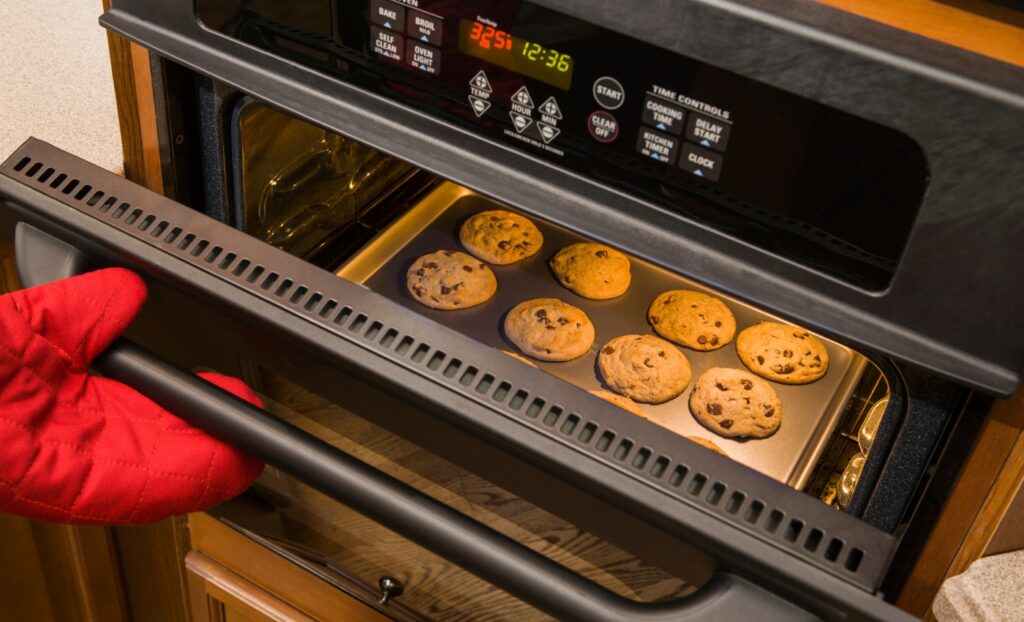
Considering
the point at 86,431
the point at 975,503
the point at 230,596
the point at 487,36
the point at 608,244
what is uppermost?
the point at 487,36

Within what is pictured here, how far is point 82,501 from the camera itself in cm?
69

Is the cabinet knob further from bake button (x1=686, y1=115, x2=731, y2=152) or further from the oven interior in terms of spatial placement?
bake button (x1=686, y1=115, x2=731, y2=152)

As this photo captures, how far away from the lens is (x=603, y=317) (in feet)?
3.20

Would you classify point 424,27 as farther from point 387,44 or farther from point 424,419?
point 424,419

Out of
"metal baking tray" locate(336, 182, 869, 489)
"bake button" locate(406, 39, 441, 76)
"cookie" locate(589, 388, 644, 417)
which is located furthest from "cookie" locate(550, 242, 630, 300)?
"bake button" locate(406, 39, 441, 76)

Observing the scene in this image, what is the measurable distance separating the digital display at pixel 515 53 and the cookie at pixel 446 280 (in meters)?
0.38

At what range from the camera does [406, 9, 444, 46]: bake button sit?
611 millimetres

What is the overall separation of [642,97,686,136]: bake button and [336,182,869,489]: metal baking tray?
1.01 ft

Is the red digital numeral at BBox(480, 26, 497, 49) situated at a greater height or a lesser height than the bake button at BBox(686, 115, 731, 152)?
greater

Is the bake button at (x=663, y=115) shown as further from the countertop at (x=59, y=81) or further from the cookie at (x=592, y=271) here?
the countertop at (x=59, y=81)

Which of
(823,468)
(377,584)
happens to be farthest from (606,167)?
(377,584)

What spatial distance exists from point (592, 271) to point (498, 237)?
11cm

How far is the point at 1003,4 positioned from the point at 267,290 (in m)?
0.49

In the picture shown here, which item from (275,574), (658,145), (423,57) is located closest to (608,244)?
(658,145)
